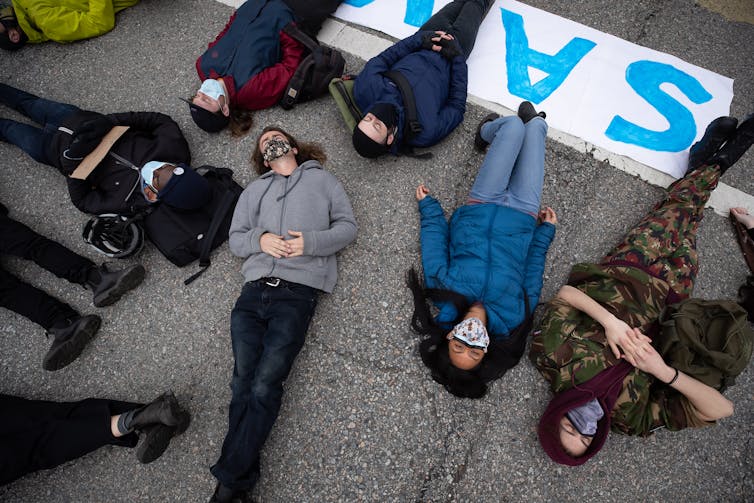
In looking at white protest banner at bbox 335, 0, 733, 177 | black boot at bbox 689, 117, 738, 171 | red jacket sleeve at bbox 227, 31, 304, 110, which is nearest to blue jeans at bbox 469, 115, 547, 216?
white protest banner at bbox 335, 0, 733, 177

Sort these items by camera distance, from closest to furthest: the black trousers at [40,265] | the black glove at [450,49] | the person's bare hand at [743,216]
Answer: the black trousers at [40,265] → the person's bare hand at [743,216] → the black glove at [450,49]

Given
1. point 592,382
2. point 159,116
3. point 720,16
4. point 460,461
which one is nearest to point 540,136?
point 592,382

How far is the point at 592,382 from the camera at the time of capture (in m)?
2.48

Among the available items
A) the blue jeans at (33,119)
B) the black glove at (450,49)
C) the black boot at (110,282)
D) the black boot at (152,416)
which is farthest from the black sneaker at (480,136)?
the blue jeans at (33,119)

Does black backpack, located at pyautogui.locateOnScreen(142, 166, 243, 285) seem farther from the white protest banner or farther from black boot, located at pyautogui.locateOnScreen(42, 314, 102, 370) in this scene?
the white protest banner

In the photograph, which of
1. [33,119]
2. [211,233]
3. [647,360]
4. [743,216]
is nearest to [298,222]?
[211,233]

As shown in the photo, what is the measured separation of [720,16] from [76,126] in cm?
617

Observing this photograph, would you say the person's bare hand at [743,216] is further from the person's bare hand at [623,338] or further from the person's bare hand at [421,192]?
the person's bare hand at [421,192]

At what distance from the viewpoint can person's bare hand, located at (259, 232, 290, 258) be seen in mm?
2771

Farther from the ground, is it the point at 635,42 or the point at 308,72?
the point at 635,42

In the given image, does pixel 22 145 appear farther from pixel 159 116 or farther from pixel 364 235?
pixel 364 235

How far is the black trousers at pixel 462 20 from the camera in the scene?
364 cm

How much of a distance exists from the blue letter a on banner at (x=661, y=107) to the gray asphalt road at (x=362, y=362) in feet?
1.03

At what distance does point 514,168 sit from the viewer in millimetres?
3182
